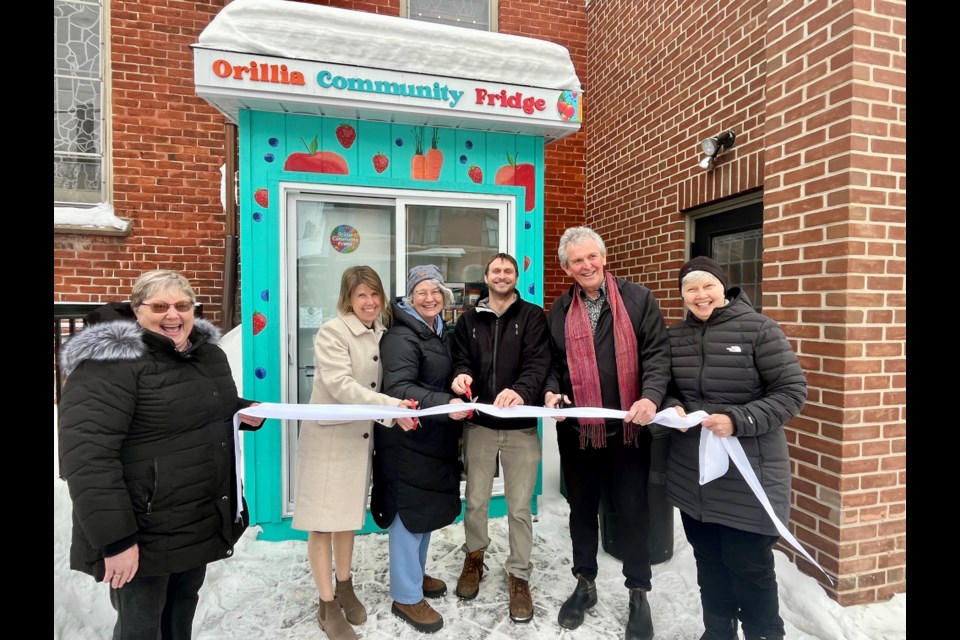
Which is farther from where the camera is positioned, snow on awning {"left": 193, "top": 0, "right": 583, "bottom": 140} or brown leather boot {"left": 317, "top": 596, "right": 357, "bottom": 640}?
snow on awning {"left": 193, "top": 0, "right": 583, "bottom": 140}

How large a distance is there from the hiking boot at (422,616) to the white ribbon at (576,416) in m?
1.13

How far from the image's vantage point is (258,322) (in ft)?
11.5

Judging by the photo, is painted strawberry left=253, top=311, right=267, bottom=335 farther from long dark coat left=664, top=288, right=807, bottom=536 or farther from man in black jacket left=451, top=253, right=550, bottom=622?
long dark coat left=664, top=288, right=807, bottom=536

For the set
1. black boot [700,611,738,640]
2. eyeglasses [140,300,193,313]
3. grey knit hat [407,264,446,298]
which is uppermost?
grey knit hat [407,264,446,298]

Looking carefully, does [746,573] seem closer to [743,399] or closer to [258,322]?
[743,399]

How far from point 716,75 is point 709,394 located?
10.8ft

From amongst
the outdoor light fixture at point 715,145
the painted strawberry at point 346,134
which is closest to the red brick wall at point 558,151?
the outdoor light fixture at point 715,145

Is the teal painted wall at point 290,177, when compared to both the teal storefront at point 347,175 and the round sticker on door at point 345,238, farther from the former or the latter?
the round sticker on door at point 345,238

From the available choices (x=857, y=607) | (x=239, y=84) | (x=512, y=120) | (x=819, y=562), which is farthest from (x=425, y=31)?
(x=857, y=607)

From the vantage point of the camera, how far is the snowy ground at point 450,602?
2.61 meters

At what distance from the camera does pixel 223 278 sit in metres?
5.70

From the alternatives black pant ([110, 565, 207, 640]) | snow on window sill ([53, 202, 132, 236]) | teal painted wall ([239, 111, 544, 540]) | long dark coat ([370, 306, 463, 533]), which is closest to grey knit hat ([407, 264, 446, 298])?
long dark coat ([370, 306, 463, 533])

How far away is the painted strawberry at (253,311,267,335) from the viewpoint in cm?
350

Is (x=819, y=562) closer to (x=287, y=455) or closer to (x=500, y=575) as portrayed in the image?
(x=500, y=575)
